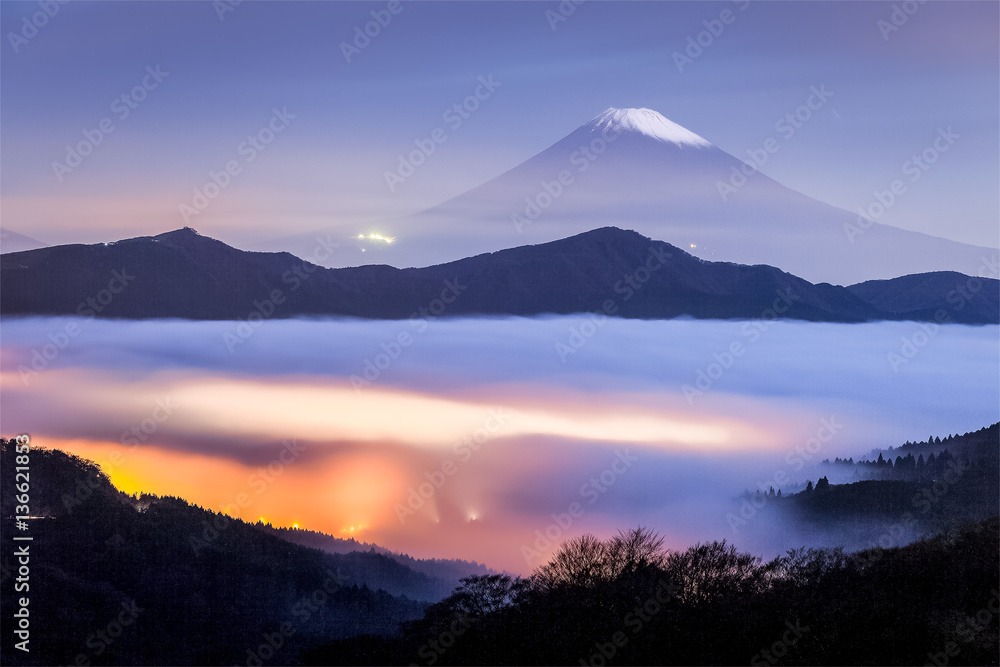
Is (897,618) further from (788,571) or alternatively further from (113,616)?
(113,616)

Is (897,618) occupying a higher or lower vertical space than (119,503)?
lower

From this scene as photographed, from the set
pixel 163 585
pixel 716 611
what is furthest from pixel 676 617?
pixel 163 585

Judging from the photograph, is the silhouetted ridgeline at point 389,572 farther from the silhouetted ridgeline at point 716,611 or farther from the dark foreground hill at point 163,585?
the silhouetted ridgeline at point 716,611

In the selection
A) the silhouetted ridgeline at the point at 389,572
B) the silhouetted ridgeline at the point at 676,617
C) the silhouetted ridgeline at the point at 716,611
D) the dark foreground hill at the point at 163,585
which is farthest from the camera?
the silhouetted ridgeline at the point at 389,572

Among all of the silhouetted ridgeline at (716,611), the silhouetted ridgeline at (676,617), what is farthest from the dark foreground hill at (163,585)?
the silhouetted ridgeline at (716,611)

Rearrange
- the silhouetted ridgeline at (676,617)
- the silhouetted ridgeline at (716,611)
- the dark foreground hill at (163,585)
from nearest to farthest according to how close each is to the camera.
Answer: the silhouetted ridgeline at (716,611), the silhouetted ridgeline at (676,617), the dark foreground hill at (163,585)

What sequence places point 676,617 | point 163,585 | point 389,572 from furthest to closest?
point 389,572 → point 163,585 → point 676,617

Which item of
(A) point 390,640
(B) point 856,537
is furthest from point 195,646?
(B) point 856,537

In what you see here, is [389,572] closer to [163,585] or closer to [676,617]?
[163,585]

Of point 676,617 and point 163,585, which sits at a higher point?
point 676,617

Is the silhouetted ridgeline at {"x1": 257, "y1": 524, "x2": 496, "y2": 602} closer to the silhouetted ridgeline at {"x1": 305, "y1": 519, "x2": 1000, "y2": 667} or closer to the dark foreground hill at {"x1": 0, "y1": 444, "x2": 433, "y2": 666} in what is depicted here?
the dark foreground hill at {"x1": 0, "y1": 444, "x2": 433, "y2": 666}

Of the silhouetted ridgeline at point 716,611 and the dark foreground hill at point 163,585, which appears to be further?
the dark foreground hill at point 163,585
